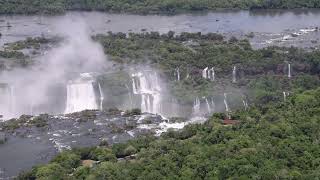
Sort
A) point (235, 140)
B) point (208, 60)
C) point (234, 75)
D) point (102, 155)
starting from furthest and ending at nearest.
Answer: point (208, 60), point (234, 75), point (102, 155), point (235, 140)

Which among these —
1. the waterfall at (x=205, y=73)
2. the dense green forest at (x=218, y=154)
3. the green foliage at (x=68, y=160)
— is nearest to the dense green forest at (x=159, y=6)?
the waterfall at (x=205, y=73)

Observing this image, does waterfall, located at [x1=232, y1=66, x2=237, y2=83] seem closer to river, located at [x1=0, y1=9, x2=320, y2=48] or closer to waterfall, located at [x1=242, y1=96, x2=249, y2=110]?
waterfall, located at [x1=242, y1=96, x2=249, y2=110]

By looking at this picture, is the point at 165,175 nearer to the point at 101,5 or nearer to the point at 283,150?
the point at 283,150

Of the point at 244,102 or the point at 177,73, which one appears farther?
the point at 177,73

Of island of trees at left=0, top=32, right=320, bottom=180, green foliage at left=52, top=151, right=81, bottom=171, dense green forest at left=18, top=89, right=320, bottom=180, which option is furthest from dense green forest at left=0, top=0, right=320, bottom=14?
green foliage at left=52, top=151, right=81, bottom=171

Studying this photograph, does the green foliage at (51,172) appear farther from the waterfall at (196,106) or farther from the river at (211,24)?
the river at (211,24)

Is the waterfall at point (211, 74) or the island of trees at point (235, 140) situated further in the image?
the waterfall at point (211, 74)

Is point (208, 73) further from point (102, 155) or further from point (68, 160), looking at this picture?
point (68, 160)

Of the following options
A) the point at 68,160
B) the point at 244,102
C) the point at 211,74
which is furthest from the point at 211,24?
the point at 68,160
